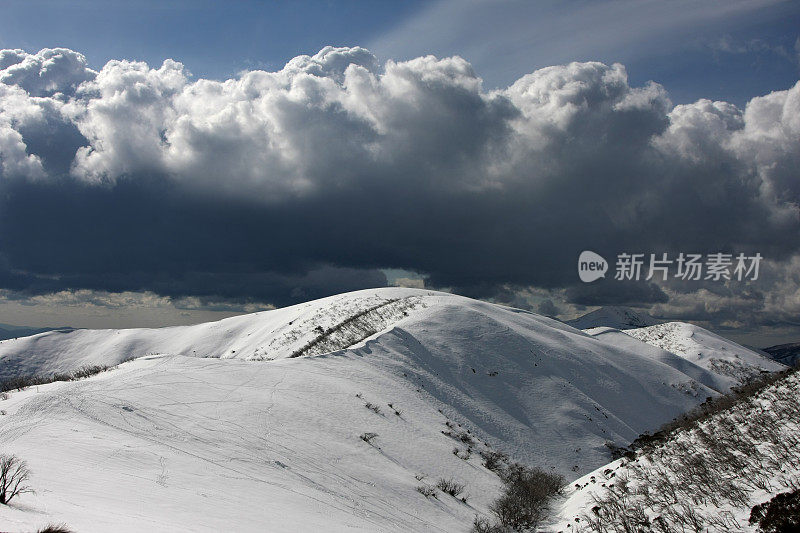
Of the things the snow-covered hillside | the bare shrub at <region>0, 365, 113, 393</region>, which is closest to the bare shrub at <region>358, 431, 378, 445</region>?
the snow-covered hillside

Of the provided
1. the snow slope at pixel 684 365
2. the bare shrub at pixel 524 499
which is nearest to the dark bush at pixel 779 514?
the bare shrub at pixel 524 499

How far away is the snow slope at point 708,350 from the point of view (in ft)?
393

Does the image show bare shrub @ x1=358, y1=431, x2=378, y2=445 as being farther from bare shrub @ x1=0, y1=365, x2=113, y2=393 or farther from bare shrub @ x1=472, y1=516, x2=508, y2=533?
bare shrub @ x1=0, y1=365, x2=113, y2=393

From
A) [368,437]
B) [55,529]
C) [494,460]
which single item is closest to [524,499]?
[494,460]

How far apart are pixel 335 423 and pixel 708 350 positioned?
15324cm

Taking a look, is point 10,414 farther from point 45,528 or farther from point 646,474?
point 646,474

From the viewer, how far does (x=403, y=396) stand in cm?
2672

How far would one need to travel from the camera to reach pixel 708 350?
136250mm

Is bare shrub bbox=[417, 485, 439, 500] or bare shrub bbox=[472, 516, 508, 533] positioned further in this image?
bare shrub bbox=[417, 485, 439, 500]

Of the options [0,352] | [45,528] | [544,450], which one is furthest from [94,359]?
[45,528]

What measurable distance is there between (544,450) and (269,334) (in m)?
36.3

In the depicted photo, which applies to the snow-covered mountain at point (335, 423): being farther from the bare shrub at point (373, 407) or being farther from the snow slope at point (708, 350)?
the snow slope at point (708, 350)

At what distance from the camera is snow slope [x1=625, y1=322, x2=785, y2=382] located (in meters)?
120

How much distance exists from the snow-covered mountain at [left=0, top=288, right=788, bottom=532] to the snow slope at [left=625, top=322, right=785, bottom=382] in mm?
96807
